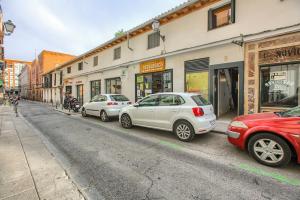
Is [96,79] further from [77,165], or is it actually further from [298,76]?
[298,76]

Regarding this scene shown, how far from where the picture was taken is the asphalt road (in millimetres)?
2510

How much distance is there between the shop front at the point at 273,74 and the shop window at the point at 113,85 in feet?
32.4

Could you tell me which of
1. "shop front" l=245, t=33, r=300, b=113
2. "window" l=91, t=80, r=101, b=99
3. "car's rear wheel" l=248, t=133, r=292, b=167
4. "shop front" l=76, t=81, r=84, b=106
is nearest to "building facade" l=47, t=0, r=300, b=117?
"shop front" l=245, t=33, r=300, b=113

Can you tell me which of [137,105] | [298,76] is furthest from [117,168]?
[298,76]

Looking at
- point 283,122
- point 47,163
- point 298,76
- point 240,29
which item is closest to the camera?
point 283,122

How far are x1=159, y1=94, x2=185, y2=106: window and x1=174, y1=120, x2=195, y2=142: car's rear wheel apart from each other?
66 centimetres

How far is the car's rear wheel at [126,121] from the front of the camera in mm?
6855

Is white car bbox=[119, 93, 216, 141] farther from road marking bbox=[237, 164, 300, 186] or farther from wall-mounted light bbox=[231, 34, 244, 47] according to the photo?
wall-mounted light bbox=[231, 34, 244, 47]

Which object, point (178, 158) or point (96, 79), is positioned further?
point (96, 79)

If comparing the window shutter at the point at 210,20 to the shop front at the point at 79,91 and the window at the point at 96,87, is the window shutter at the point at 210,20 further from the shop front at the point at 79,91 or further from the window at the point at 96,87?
the shop front at the point at 79,91

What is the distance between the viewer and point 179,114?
204 inches

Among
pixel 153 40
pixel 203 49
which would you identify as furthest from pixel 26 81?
pixel 203 49

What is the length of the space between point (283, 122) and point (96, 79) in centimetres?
1588

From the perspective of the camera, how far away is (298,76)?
594 centimetres
